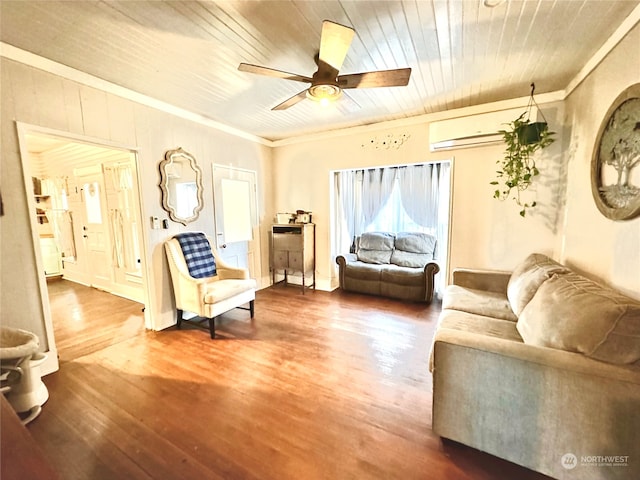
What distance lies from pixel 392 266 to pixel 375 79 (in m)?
2.70

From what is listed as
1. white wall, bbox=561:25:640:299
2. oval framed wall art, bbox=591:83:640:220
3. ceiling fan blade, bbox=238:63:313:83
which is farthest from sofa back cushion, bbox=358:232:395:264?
ceiling fan blade, bbox=238:63:313:83

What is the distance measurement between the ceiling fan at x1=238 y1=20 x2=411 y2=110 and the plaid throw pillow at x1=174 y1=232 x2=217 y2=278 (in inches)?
80.0

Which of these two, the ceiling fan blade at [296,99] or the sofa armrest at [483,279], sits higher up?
the ceiling fan blade at [296,99]

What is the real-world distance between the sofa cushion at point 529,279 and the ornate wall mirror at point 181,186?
3.42 meters

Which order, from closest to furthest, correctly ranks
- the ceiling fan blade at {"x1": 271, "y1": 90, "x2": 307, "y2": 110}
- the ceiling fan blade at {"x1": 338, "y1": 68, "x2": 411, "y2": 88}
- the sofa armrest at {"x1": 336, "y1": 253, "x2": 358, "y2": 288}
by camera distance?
1. the ceiling fan blade at {"x1": 338, "y1": 68, "x2": 411, "y2": 88}
2. the ceiling fan blade at {"x1": 271, "y1": 90, "x2": 307, "y2": 110}
3. the sofa armrest at {"x1": 336, "y1": 253, "x2": 358, "y2": 288}

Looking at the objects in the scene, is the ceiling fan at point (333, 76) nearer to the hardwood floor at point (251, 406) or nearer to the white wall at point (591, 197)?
the white wall at point (591, 197)

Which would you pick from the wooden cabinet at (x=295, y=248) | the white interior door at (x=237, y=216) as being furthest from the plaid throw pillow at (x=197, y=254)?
the wooden cabinet at (x=295, y=248)

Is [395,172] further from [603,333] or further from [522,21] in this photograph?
[603,333]

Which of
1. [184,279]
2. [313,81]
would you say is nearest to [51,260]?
[184,279]

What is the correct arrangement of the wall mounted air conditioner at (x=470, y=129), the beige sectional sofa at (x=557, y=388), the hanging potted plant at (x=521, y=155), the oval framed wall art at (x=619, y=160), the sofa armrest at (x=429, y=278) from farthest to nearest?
the sofa armrest at (x=429, y=278)
the wall mounted air conditioner at (x=470, y=129)
the hanging potted plant at (x=521, y=155)
the oval framed wall art at (x=619, y=160)
the beige sectional sofa at (x=557, y=388)

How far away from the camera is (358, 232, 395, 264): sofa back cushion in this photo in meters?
4.20

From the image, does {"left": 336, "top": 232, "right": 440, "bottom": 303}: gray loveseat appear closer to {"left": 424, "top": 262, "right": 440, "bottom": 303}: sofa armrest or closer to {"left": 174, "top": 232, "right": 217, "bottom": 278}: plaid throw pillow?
{"left": 424, "top": 262, "right": 440, "bottom": 303}: sofa armrest

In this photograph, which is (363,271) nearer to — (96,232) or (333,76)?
(333,76)
